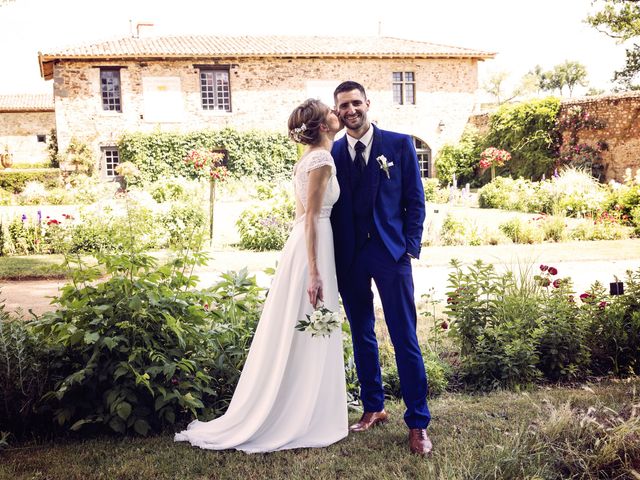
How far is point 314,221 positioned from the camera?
307 centimetres

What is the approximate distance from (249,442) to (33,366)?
1.21 meters

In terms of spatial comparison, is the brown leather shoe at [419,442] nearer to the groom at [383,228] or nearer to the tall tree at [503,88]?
the groom at [383,228]

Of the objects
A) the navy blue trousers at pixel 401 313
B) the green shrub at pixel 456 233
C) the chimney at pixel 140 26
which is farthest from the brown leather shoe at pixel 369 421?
the chimney at pixel 140 26

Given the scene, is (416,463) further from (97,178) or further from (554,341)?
(97,178)

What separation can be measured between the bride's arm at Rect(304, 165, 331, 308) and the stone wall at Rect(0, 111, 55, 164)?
119 ft

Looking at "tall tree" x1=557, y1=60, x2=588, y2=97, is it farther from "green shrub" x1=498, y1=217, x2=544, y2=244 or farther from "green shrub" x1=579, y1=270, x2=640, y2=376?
"green shrub" x1=579, y1=270, x2=640, y2=376

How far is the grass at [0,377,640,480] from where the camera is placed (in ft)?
8.35

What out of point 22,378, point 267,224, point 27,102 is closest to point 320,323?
point 22,378

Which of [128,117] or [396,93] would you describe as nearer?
[128,117]

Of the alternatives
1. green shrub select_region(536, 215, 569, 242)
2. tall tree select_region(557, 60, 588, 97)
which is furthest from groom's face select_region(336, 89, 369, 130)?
tall tree select_region(557, 60, 588, 97)

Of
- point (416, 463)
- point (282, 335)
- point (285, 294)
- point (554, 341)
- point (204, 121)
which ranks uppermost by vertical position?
point (204, 121)

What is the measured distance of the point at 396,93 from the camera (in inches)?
946

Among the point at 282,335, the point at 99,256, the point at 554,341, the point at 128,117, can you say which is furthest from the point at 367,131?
the point at 128,117

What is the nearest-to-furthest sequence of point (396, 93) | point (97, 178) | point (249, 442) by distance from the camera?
1. point (249, 442)
2. point (97, 178)
3. point (396, 93)
